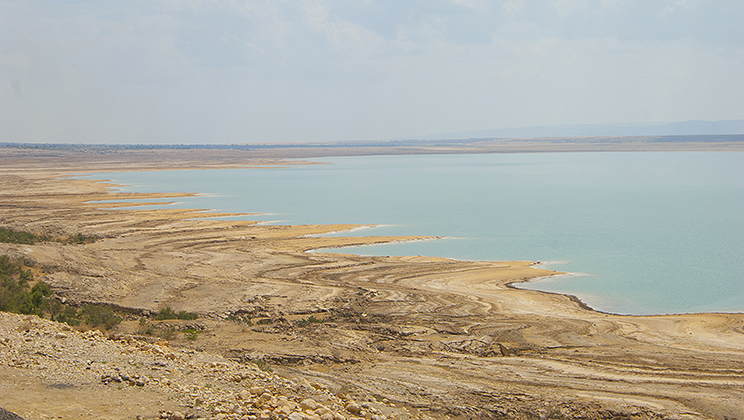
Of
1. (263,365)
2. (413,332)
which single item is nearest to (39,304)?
(263,365)

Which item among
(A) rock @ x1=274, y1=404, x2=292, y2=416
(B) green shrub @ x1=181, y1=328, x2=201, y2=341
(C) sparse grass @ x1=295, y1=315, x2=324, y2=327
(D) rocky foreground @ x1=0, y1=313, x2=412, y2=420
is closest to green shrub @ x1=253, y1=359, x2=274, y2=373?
(D) rocky foreground @ x1=0, y1=313, x2=412, y2=420

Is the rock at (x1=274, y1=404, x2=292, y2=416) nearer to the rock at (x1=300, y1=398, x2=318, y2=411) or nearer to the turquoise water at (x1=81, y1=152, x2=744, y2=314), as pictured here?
the rock at (x1=300, y1=398, x2=318, y2=411)

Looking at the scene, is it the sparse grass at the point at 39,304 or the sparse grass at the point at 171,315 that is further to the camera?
the sparse grass at the point at 171,315

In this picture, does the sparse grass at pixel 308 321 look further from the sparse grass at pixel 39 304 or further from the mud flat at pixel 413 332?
the sparse grass at pixel 39 304

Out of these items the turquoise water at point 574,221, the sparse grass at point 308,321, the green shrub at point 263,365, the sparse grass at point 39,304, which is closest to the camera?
the green shrub at point 263,365

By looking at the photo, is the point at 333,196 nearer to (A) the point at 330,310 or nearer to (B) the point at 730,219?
(B) the point at 730,219

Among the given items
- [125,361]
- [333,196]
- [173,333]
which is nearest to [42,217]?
[333,196]

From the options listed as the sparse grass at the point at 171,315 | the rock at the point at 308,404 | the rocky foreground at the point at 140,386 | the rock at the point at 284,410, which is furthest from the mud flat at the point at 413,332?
the rock at the point at 284,410
